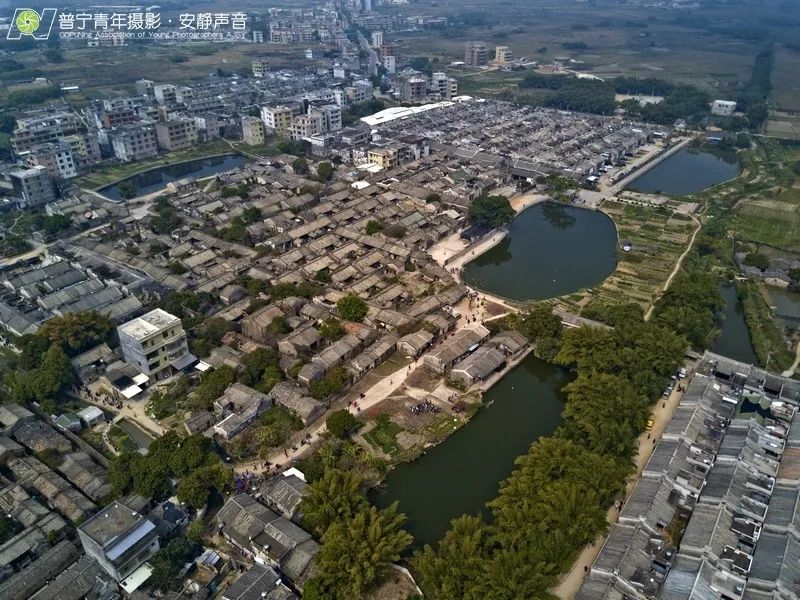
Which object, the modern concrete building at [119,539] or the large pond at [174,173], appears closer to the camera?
the modern concrete building at [119,539]

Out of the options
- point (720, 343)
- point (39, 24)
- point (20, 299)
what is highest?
point (39, 24)

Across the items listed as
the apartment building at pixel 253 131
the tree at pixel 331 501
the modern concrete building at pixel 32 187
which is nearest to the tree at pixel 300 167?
the apartment building at pixel 253 131

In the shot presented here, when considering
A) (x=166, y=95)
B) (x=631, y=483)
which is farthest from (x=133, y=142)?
(x=631, y=483)

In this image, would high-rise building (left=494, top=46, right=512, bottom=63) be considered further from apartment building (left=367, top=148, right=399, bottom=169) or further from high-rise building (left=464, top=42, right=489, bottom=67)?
apartment building (left=367, top=148, right=399, bottom=169)

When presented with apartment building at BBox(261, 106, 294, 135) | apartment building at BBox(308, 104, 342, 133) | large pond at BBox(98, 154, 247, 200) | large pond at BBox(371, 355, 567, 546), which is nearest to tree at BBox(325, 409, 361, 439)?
large pond at BBox(371, 355, 567, 546)

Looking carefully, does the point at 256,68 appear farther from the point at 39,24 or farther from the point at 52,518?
the point at 52,518

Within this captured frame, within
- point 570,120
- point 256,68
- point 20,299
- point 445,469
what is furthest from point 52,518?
point 256,68

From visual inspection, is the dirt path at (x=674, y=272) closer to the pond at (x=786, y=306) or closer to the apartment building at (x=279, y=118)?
the pond at (x=786, y=306)
